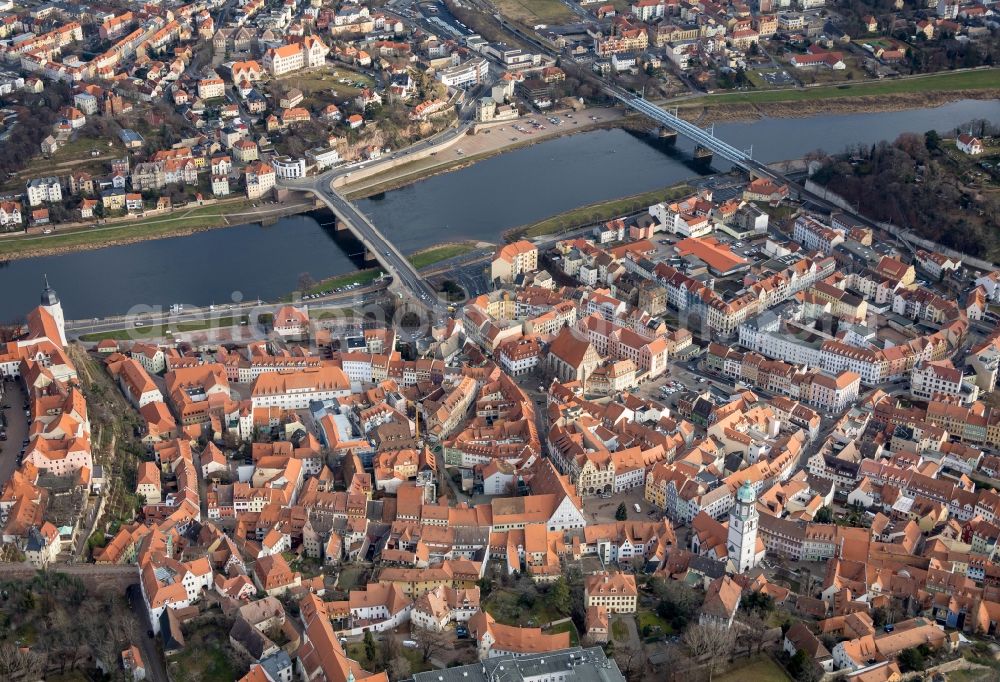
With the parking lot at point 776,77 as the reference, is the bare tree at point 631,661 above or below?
above

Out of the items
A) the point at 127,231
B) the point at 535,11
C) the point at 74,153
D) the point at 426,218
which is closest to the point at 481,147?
the point at 426,218

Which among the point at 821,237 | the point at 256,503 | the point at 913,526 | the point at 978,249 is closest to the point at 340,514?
the point at 256,503

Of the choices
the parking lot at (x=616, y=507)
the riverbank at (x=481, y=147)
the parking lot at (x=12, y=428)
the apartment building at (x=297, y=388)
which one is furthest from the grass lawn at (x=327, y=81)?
the parking lot at (x=616, y=507)

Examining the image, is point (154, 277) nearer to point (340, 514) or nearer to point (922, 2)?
point (340, 514)

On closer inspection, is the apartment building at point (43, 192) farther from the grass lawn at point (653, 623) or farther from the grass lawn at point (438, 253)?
the grass lawn at point (653, 623)

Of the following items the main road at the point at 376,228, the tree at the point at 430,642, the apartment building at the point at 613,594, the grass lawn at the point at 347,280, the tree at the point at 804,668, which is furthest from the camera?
the grass lawn at the point at 347,280

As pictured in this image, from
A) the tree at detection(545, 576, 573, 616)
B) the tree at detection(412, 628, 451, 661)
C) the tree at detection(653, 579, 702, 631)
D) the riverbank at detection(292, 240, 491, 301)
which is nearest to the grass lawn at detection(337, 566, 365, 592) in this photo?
the tree at detection(412, 628, 451, 661)
